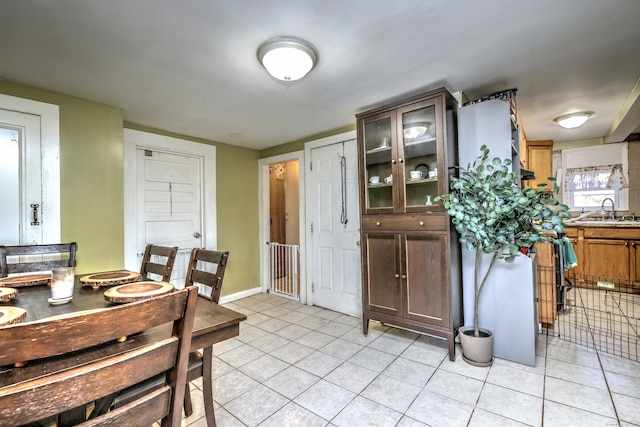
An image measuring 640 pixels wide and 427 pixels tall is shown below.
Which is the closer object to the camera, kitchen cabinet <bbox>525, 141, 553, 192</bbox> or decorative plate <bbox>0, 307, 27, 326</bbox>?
decorative plate <bbox>0, 307, 27, 326</bbox>

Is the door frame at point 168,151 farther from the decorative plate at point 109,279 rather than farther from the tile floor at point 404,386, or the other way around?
the tile floor at point 404,386

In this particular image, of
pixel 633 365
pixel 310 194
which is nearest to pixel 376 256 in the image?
pixel 310 194

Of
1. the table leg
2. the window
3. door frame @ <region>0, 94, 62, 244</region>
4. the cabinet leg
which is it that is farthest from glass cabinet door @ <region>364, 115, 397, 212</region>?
the window

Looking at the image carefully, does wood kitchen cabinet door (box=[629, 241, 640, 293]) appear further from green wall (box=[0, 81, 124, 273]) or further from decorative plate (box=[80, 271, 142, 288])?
green wall (box=[0, 81, 124, 273])

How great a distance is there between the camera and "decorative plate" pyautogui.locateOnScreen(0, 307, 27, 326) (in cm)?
98

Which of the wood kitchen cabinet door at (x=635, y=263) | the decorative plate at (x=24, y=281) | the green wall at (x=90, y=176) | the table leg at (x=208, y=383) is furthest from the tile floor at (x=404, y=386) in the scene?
the wood kitchen cabinet door at (x=635, y=263)

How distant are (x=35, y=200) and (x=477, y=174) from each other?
350cm

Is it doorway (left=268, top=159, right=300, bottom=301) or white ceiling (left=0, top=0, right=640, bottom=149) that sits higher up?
white ceiling (left=0, top=0, right=640, bottom=149)

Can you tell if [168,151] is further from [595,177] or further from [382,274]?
[595,177]

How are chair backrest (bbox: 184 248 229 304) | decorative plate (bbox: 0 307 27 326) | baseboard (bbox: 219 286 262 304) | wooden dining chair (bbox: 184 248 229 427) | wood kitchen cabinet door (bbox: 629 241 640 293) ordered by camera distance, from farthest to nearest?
1. baseboard (bbox: 219 286 262 304)
2. wood kitchen cabinet door (bbox: 629 241 640 293)
3. chair backrest (bbox: 184 248 229 304)
4. wooden dining chair (bbox: 184 248 229 427)
5. decorative plate (bbox: 0 307 27 326)

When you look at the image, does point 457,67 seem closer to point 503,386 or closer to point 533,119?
point 533,119

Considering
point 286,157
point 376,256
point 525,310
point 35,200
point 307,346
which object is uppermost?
point 286,157

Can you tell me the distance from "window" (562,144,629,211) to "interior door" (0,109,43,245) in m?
6.65

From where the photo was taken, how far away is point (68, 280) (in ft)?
4.48
